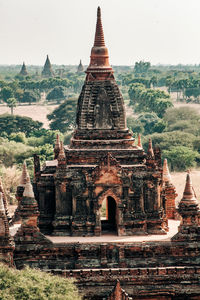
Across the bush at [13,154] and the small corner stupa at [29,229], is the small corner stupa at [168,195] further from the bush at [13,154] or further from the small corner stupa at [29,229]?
the bush at [13,154]

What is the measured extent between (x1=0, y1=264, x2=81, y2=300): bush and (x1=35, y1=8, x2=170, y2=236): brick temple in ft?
11.7

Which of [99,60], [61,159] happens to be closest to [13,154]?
[99,60]

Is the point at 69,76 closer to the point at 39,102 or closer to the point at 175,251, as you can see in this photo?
the point at 39,102

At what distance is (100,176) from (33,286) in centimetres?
532

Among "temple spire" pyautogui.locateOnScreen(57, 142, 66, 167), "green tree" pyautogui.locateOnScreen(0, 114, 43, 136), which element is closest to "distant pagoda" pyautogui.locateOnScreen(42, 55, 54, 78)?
"green tree" pyautogui.locateOnScreen(0, 114, 43, 136)

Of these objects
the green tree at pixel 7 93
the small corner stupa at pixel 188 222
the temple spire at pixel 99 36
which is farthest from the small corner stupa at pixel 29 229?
the green tree at pixel 7 93

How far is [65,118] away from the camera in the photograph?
304 feet

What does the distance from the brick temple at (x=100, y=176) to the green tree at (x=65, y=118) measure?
6181 centimetres

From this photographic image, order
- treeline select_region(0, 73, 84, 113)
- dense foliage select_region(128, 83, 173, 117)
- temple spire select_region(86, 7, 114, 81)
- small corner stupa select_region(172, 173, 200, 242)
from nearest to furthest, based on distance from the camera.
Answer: small corner stupa select_region(172, 173, 200, 242) → temple spire select_region(86, 7, 114, 81) → dense foliage select_region(128, 83, 173, 117) → treeline select_region(0, 73, 84, 113)

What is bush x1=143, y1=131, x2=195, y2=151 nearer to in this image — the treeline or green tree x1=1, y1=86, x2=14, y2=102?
the treeline

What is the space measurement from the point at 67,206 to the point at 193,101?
103151 millimetres

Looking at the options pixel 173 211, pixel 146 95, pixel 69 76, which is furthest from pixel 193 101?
pixel 173 211

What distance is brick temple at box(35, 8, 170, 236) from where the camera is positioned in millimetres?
26906

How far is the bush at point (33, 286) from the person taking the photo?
22719 mm
